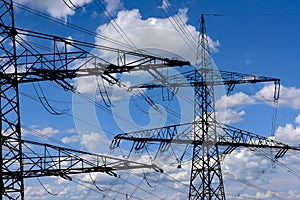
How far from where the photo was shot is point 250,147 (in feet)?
148

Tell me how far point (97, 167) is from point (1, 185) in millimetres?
5125

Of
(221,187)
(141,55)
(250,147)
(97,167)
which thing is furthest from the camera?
(250,147)

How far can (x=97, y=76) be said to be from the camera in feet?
91.7

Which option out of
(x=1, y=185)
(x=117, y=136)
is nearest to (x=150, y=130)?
(x=117, y=136)

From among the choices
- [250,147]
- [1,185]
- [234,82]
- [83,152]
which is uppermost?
[234,82]

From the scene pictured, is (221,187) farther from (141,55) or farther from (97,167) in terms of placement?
(141,55)

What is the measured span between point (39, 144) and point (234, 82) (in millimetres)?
19832

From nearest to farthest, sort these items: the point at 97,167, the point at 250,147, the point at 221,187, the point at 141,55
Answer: the point at 141,55, the point at 97,167, the point at 221,187, the point at 250,147

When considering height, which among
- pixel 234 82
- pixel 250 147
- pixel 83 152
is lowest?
pixel 83 152

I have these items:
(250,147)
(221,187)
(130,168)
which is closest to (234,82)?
(250,147)

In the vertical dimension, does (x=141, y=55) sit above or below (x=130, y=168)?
above

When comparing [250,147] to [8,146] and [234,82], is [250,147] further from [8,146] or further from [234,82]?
[8,146]

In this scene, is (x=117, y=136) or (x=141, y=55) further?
(x=117, y=136)

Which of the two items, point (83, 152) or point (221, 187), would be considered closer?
point (83, 152)
